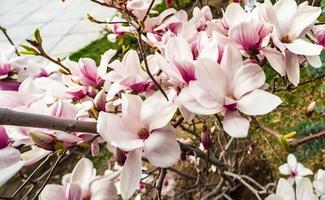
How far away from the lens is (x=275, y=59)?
1.78ft

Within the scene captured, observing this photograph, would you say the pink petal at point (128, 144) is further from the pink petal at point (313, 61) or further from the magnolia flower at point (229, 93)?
the pink petal at point (313, 61)

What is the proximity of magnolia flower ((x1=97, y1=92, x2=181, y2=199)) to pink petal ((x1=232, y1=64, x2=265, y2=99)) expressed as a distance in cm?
8

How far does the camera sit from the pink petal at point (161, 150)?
0.49 m

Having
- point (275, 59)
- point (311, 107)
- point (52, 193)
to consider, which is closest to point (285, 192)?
point (311, 107)

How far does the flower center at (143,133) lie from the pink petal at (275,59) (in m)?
0.19

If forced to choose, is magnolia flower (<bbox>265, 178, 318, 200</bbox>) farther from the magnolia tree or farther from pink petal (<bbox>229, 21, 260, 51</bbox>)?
pink petal (<bbox>229, 21, 260, 51</bbox>)

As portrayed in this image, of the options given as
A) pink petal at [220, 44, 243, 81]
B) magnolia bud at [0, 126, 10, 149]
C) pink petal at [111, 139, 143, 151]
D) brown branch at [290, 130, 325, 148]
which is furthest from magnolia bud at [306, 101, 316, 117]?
magnolia bud at [0, 126, 10, 149]

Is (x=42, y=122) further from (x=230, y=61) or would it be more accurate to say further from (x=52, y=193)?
(x=230, y=61)

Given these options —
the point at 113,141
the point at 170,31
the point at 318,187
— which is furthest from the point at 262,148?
the point at 113,141

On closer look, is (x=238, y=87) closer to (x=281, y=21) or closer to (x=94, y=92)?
(x=281, y=21)

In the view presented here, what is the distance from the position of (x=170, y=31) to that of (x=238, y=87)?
11.2 inches

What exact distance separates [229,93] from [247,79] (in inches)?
1.1

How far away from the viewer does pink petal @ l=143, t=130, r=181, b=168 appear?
49 centimetres

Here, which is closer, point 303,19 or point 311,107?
point 303,19
